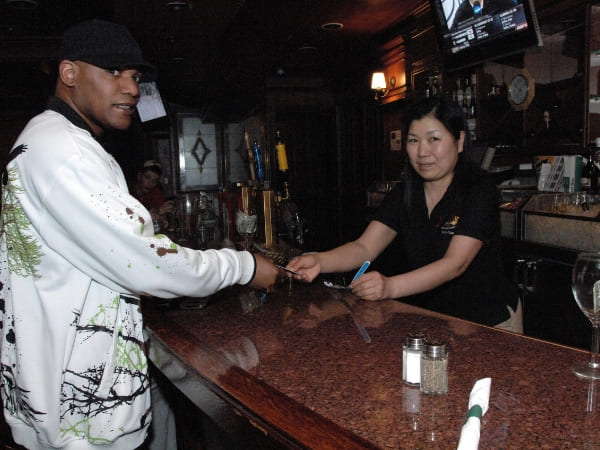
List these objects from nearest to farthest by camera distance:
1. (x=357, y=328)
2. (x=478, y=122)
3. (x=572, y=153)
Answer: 1. (x=357, y=328)
2. (x=572, y=153)
3. (x=478, y=122)

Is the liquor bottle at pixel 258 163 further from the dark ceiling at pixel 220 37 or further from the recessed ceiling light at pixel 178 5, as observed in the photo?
the recessed ceiling light at pixel 178 5

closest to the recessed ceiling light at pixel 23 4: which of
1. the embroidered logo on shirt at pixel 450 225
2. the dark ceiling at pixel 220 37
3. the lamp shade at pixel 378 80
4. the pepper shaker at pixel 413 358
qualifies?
the dark ceiling at pixel 220 37

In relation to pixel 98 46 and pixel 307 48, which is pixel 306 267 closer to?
pixel 98 46

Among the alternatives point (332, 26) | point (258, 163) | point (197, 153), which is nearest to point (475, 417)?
point (258, 163)

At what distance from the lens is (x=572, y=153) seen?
3971mm

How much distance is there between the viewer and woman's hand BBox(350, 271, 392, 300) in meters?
1.76

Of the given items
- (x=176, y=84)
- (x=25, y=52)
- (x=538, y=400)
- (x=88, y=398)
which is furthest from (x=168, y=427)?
(x=25, y=52)

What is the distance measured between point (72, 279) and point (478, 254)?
4.76ft

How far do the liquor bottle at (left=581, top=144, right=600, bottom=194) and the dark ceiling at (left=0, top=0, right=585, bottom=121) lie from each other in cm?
114

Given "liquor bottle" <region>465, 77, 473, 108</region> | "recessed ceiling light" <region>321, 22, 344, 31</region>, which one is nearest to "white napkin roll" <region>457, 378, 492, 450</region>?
"liquor bottle" <region>465, 77, 473, 108</region>

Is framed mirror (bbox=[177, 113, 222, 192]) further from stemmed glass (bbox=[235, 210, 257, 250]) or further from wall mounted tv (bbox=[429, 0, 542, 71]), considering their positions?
stemmed glass (bbox=[235, 210, 257, 250])

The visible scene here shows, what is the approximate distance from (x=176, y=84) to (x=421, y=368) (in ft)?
19.1

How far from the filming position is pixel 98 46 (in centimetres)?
133

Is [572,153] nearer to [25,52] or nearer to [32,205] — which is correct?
[32,205]
